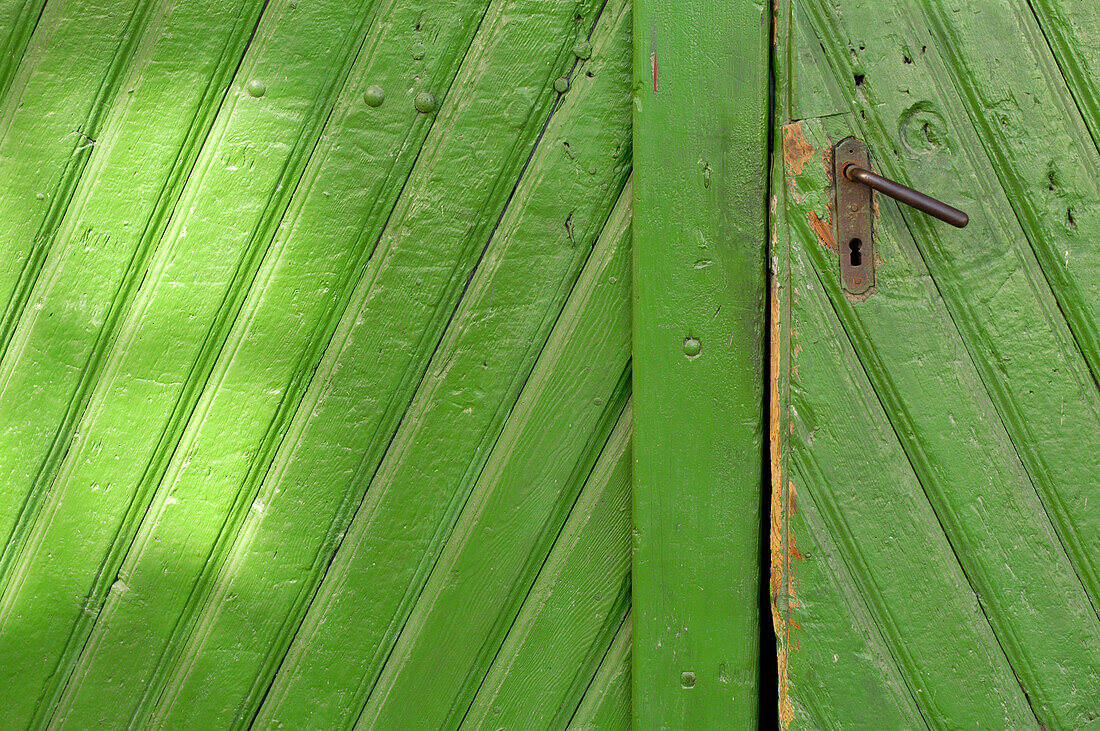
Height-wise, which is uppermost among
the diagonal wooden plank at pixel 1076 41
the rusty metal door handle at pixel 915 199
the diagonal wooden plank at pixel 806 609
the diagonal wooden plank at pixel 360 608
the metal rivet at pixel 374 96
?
the diagonal wooden plank at pixel 1076 41

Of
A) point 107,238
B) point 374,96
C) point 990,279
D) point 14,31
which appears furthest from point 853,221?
point 14,31

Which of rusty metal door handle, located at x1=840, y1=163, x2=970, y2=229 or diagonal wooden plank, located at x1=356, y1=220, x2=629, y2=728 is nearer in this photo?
rusty metal door handle, located at x1=840, y1=163, x2=970, y2=229

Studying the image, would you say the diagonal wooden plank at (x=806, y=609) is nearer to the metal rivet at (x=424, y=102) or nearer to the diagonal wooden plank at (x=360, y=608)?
the diagonal wooden plank at (x=360, y=608)

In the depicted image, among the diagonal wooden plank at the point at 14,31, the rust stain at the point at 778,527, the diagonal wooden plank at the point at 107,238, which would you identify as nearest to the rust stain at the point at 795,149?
the rust stain at the point at 778,527

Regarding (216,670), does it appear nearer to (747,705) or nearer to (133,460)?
(133,460)

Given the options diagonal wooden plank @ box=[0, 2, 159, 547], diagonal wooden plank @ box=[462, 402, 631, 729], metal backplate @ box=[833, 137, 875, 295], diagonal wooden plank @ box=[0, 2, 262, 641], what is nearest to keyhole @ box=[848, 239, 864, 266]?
metal backplate @ box=[833, 137, 875, 295]

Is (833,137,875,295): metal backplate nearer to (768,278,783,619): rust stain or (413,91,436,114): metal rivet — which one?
(768,278,783,619): rust stain

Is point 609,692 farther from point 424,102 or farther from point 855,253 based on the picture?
point 424,102
